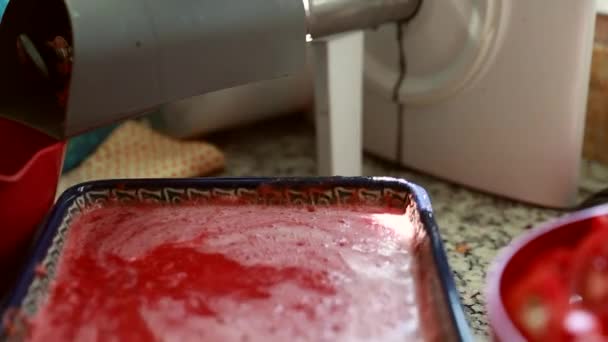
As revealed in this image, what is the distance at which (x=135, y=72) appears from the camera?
1.51ft

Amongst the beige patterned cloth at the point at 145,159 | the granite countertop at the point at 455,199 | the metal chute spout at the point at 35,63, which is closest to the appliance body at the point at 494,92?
the granite countertop at the point at 455,199

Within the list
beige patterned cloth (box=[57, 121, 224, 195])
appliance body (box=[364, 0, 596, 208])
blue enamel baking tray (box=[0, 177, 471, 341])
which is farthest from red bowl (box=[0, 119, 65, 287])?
appliance body (box=[364, 0, 596, 208])

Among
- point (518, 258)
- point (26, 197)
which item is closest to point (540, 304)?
point (518, 258)

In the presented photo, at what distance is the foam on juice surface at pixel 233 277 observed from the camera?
392 mm

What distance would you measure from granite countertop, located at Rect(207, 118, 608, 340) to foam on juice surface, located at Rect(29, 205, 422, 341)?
13 centimetres

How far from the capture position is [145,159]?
0.80 m

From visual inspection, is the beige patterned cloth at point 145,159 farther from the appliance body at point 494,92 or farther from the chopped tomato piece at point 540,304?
the chopped tomato piece at point 540,304

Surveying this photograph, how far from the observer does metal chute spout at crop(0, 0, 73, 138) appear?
19.7 inches

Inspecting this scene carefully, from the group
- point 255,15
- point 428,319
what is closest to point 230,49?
point 255,15

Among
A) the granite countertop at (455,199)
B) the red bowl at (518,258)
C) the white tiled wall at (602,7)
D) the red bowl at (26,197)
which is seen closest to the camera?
the red bowl at (518,258)

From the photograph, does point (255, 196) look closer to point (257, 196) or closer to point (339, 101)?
point (257, 196)

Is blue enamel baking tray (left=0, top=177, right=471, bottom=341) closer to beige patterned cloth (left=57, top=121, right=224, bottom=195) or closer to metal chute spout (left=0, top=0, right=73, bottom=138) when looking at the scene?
metal chute spout (left=0, top=0, right=73, bottom=138)

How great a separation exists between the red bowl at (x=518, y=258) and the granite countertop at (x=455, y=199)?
0.46 ft

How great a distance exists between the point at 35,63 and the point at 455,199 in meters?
0.44
